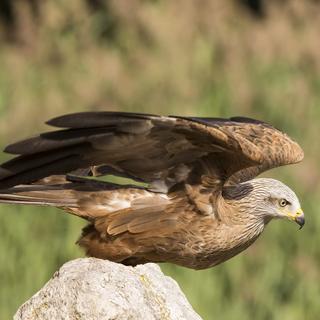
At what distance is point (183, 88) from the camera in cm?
1462

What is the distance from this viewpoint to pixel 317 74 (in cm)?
1587

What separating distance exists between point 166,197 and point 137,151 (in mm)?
531

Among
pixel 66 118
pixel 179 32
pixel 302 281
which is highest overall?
pixel 66 118

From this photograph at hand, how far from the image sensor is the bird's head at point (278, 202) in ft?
24.6

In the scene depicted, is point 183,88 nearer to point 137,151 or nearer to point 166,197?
point 166,197

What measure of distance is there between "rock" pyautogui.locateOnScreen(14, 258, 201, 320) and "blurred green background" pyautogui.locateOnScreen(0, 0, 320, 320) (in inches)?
115

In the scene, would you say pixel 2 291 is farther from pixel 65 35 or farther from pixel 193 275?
pixel 65 35

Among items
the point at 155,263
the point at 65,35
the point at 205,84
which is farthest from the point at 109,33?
the point at 155,263

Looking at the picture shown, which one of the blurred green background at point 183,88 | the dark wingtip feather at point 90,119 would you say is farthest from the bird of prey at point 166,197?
the blurred green background at point 183,88

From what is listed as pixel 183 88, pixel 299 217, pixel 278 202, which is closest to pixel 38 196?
pixel 278 202

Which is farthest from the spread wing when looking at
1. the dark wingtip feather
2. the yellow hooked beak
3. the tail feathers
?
the yellow hooked beak

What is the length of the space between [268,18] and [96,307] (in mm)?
12080

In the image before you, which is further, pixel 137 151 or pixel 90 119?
pixel 137 151

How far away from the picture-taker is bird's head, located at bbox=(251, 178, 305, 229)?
24.6ft
